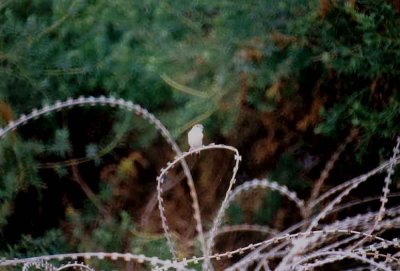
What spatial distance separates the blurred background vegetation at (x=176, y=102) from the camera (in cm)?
158

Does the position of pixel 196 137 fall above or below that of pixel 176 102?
below

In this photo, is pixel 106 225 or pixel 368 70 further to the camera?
pixel 106 225

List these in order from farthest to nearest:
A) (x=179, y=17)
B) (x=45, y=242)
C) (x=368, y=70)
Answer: (x=45, y=242) < (x=179, y=17) < (x=368, y=70)

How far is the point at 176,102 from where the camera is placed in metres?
1.82

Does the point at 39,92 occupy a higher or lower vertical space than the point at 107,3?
lower

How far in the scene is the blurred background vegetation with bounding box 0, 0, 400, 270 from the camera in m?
1.58

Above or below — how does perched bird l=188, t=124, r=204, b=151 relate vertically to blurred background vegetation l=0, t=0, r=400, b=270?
below

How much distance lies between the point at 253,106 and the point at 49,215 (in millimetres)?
721

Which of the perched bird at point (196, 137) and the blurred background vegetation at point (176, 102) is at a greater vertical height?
the blurred background vegetation at point (176, 102)

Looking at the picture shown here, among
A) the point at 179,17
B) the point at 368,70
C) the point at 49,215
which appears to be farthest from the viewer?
the point at 49,215

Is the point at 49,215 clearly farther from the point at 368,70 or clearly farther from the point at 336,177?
the point at 368,70

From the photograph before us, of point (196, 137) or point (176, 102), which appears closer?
point (196, 137)

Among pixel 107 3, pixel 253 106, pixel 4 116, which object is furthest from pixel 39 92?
pixel 253 106

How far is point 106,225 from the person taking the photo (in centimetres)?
185
